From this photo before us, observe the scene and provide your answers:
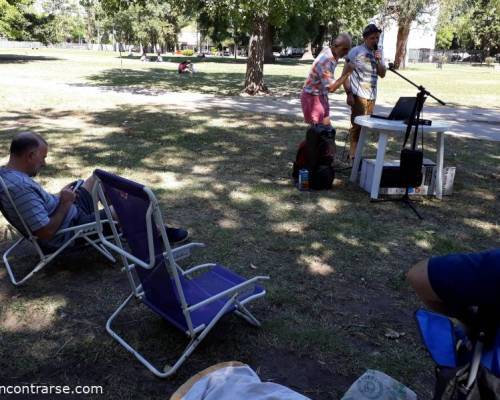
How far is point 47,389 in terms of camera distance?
8.18ft

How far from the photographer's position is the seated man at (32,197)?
10.4 ft

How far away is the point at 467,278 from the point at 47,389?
2119 mm

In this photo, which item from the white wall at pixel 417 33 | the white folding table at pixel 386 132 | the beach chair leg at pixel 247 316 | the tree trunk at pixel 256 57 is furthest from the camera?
the white wall at pixel 417 33

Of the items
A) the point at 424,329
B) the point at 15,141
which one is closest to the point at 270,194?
the point at 15,141

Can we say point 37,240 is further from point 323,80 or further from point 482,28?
point 482,28

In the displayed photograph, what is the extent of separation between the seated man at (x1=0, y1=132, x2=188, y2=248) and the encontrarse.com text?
108 centimetres

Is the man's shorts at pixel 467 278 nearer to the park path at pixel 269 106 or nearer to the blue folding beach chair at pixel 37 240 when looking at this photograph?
the blue folding beach chair at pixel 37 240

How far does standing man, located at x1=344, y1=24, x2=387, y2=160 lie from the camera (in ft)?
20.6

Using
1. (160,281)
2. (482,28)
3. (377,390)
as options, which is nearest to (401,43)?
(482,28)

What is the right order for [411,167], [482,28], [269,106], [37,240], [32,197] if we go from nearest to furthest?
[32,197], [37,240], [411,167], [269,106], [482,28]

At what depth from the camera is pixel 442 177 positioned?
563 centimetres

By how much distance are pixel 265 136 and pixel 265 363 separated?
6.43 meters

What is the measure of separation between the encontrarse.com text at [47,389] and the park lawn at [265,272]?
1.6 inches

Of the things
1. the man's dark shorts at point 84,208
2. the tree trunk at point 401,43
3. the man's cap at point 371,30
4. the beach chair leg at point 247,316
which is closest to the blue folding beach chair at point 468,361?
the beach chair leg at point 247,316
